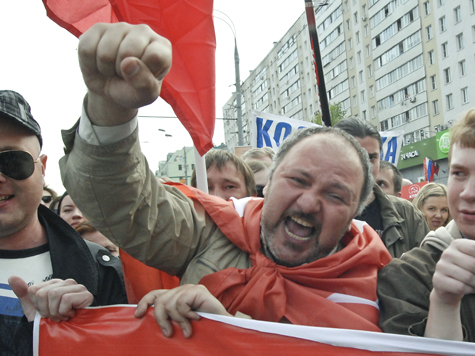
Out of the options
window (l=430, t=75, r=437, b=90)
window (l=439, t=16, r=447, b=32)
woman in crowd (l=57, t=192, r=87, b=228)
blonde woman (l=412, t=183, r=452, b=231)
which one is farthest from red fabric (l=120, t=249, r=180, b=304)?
window (l=430, t=75, r=437, b=90)

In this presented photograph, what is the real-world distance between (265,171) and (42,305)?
2799 millimetres

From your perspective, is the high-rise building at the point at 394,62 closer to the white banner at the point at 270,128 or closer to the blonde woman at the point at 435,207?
the white banner at the point at 270,128

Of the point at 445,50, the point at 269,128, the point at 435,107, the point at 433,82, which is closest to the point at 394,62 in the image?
the point at 433,82

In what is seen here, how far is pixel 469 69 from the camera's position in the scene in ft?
111

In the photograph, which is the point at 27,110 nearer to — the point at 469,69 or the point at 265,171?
the point at 265,171

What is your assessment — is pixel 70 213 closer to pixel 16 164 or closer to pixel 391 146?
pixel 16 164

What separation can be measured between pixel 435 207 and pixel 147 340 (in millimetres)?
4046

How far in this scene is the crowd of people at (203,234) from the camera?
129 cm

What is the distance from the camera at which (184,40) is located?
2.39 m

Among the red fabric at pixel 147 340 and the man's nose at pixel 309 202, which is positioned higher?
the man's nose at pixel 309 202

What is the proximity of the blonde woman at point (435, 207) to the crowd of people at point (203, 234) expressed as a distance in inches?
120

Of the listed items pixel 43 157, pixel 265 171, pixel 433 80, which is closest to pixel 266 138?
pixel 265 171

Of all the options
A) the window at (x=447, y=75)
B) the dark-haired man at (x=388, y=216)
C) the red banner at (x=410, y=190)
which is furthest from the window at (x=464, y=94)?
the dark-haired man at (x=388, y=216)

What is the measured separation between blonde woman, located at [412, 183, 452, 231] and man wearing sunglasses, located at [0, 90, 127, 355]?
3.64m
